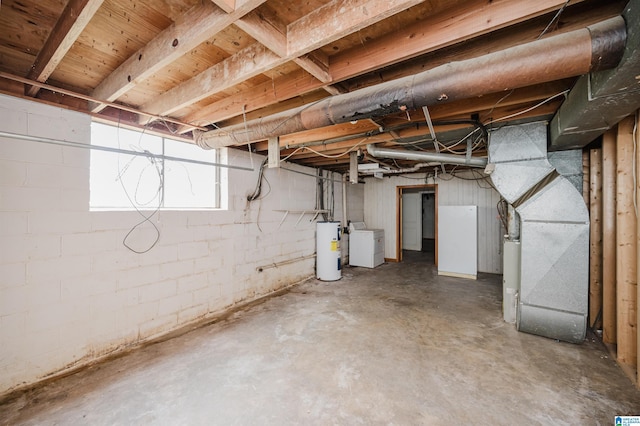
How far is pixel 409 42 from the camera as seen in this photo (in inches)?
56.0

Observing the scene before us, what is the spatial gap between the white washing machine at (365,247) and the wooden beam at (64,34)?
498cm

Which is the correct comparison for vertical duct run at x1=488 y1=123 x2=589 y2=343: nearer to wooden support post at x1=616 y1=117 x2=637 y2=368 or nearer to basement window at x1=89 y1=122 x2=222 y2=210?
wooden support post at x1=616 y1=117 x2=637 y2=368

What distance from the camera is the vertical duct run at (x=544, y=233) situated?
2.41 meters

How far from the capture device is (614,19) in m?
1.17

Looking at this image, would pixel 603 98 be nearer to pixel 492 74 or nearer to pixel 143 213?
pixel 492 74

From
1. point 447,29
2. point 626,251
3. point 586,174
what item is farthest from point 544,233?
point 447,29

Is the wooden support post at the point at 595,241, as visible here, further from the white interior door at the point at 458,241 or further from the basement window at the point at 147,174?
the basement window at the point at 147,174

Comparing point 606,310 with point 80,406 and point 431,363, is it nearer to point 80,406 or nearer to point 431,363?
point 431,363

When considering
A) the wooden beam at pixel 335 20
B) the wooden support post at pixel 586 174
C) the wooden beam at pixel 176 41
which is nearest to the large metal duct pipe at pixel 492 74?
the wooden beam at pixel 335 20

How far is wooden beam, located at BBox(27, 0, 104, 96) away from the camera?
3.82 feet

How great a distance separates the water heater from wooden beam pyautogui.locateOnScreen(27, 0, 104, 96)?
3.74m

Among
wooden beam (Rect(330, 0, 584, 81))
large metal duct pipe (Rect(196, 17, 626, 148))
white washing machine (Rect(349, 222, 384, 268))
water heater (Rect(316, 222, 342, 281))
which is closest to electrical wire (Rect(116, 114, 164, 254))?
large metal duct pipe (Rect(196, 17, 626, 148))

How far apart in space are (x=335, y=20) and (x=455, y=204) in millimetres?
5215

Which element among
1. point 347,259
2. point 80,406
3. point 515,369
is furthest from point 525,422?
point 347,259
